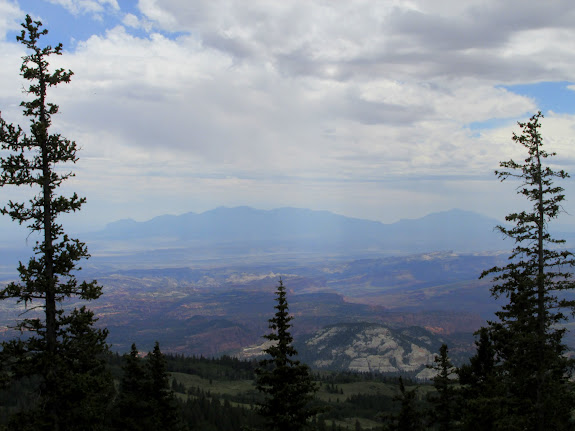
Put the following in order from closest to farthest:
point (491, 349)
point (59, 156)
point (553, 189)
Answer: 1. point (59, 156)
2. point (553, 189)
3. point (491, 349)

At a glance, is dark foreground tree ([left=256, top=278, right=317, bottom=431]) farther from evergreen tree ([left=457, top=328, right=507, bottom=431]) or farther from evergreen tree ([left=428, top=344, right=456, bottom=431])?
evergreen tree ([left=428, top=344, right=456, bottom=431])

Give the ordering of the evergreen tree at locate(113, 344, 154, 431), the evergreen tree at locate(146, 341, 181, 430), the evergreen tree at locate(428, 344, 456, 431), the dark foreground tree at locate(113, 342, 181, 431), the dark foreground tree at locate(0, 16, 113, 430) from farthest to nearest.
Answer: the evergreen tree at locate(146, 341, 181, 430)
the dark foreground tree at locate(113, 342, 181, 431)
the evergreen tree at locate(113, 344, 154, 431)
the evergreen tree at locate(428, 344, 456, 431)
the dark foreground tree at locate(0, 16, 113, 430)

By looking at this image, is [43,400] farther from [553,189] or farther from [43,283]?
[553,189]

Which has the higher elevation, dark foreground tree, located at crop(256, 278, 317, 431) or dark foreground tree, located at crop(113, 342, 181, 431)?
dark foreground tree, located at crop(256, 278, 317, 431)

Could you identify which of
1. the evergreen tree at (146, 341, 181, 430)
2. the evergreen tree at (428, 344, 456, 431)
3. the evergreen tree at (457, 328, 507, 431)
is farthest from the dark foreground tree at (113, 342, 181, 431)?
the evergreen tree at (457, 328, 507, 431)

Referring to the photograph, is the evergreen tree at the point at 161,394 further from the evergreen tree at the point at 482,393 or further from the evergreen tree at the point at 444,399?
the evergreen tree at the point at 482,393

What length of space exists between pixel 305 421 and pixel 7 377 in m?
12.0

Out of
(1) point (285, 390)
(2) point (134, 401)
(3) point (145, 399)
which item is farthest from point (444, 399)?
(2) point (134, 401)

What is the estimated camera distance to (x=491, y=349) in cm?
2723

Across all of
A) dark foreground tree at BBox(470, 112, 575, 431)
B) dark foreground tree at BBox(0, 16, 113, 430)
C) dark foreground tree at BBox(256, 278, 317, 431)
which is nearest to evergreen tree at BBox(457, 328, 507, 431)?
dark foreground tree at BBox(470, 112, 575, 431)

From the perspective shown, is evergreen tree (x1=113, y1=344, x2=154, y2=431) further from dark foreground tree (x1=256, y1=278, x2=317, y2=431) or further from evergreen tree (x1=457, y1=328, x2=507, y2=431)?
evergreen tree (x1=457, y1=328, x2=507, y2=431)

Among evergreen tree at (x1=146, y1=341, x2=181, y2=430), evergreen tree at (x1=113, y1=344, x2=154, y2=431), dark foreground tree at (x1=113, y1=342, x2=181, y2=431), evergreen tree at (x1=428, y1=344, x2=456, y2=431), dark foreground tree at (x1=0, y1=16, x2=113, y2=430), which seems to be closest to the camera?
dark foreground tree at (x1=0, y1=16, x2=113, y2=430)

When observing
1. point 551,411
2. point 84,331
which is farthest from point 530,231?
point 84,331

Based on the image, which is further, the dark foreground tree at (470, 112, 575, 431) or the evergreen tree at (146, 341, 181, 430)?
the evergreen tree at (146, 341, 181, 430)
